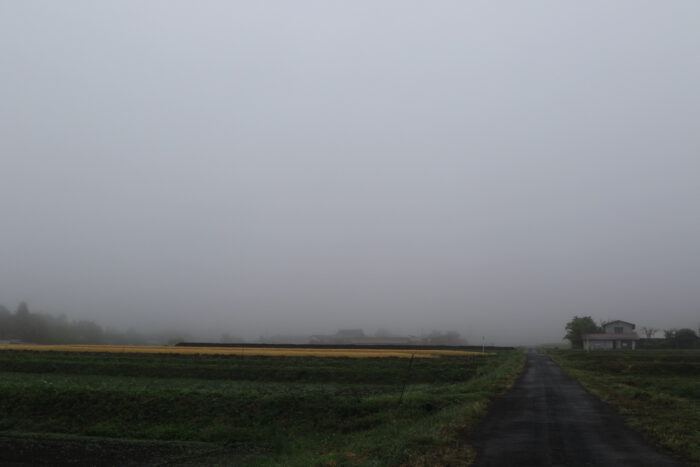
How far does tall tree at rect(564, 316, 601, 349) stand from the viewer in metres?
149

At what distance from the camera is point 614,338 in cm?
12450

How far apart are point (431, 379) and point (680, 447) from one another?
92.4 ft

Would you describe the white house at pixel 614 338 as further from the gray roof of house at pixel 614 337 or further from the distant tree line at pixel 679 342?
the distant tree line at pixel 679 342

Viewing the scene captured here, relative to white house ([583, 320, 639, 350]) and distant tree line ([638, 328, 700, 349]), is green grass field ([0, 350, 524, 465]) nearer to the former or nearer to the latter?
white house ([583, 320, 639, 350])

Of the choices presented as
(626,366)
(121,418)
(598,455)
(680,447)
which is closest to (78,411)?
(121,418)

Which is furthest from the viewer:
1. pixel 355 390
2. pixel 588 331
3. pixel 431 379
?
pixel 588 331

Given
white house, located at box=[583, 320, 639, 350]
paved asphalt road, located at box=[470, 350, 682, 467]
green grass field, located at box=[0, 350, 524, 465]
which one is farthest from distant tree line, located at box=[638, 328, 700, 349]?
paved asphalt road, located at box=[470, 350, 682, 467]

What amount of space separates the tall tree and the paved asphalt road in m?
135

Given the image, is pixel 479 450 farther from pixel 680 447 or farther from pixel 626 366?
pixel 626 366

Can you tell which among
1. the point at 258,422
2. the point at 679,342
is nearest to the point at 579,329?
the point at 679,342

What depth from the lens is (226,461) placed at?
17812 millimetres

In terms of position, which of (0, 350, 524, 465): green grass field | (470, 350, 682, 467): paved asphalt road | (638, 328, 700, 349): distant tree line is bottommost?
(638, 328, 700, 349): distant tree line

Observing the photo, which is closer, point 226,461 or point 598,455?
point 598,455

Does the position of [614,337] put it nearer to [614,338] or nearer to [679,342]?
[614,338]
